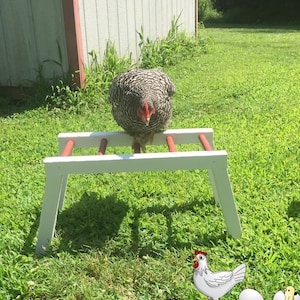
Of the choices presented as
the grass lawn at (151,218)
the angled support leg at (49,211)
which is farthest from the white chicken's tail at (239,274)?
the angled support leg at (49,211)

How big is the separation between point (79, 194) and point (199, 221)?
950mm

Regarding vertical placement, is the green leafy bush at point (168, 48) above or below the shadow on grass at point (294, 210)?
A: below

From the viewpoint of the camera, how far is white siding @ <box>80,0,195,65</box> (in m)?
5.48

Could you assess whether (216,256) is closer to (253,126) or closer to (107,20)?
(253,126)

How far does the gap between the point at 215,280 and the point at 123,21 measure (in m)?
5.39

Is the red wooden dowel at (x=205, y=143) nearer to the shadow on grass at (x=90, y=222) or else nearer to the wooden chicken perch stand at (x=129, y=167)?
the wooden chicken perch stand at (x=129, y=167)

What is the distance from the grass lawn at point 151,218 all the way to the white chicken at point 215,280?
411mm

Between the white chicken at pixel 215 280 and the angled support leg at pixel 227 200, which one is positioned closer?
the white chicken at pixel 215 280

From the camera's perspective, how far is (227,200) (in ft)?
7.91

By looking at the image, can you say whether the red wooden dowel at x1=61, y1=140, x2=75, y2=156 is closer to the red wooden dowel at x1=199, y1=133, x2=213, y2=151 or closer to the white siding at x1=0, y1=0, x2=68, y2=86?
the red wooden dowel at x1=199, y1=133, x2=213, y2=151

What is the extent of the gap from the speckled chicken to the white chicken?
1028 millimetres

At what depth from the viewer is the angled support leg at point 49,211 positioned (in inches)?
91.2

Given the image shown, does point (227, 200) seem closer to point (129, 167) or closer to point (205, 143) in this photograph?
point (205, 143)

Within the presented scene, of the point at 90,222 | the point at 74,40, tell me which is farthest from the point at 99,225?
the point at 74,40
